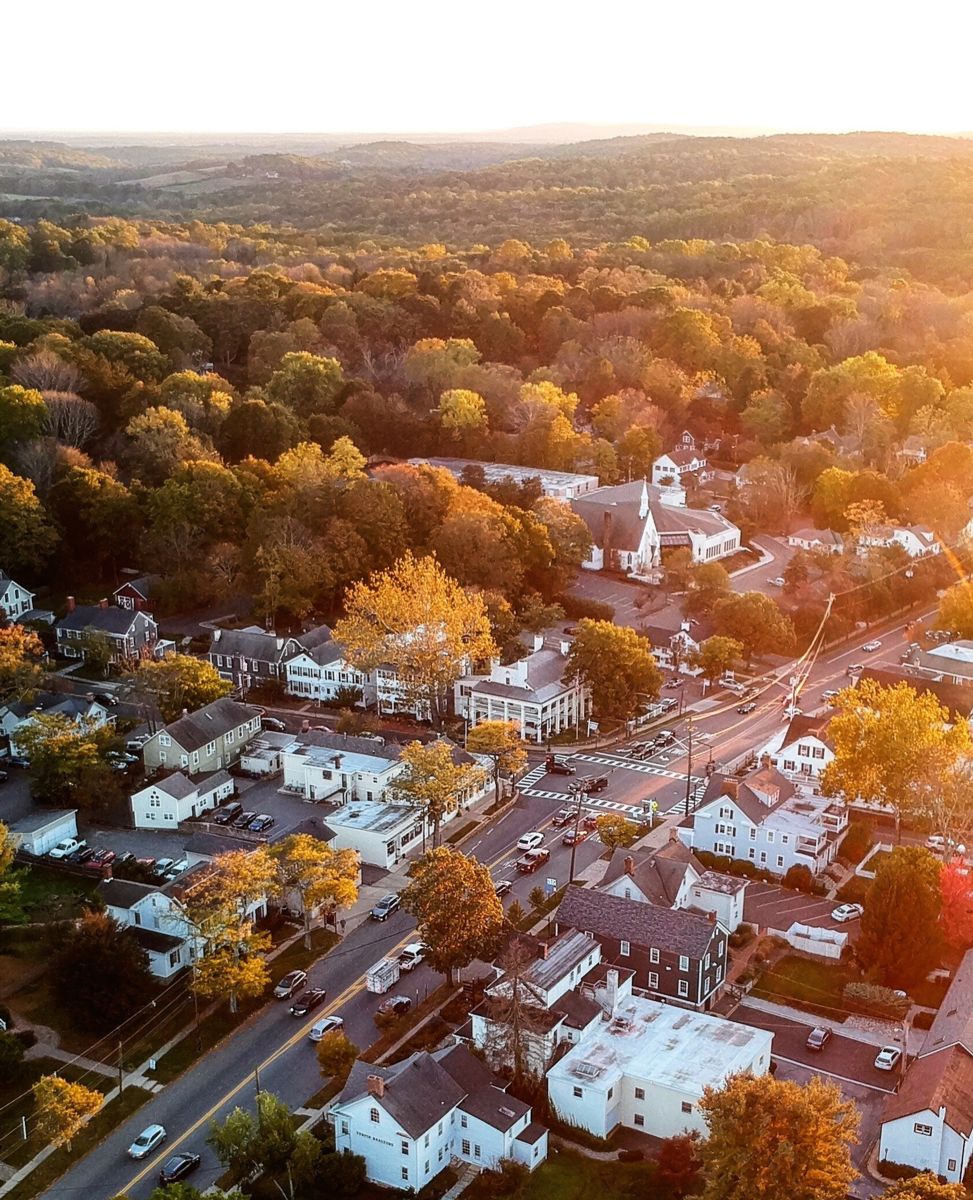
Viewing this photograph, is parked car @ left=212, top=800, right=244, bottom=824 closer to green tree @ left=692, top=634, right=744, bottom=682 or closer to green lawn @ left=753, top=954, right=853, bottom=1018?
green lawn @ left=753, top=954, right=853, bottom=1018

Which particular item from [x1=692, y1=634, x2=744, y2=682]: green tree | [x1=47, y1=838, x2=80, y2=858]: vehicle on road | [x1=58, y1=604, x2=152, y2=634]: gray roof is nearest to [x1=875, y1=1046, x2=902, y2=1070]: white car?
[x1=692, y1=634, x2=744, y2=682]: green tree

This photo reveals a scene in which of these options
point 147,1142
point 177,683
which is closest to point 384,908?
point 147,1142

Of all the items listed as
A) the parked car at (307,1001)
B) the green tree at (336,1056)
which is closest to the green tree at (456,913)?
the parked car at (307,1001)

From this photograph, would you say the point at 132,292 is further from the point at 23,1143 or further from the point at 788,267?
the point at 23,1143

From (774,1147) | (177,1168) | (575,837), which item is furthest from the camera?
(575,837)

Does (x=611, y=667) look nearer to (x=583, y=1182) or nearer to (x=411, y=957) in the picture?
(x=411, y=957)

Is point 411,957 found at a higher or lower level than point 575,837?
lower

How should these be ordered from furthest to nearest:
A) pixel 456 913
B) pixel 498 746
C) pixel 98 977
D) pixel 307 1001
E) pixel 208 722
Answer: pixel 208 722 < pixel 498 746 < pixel 307 1001 < pixel 98 977 < pixel 456 913
